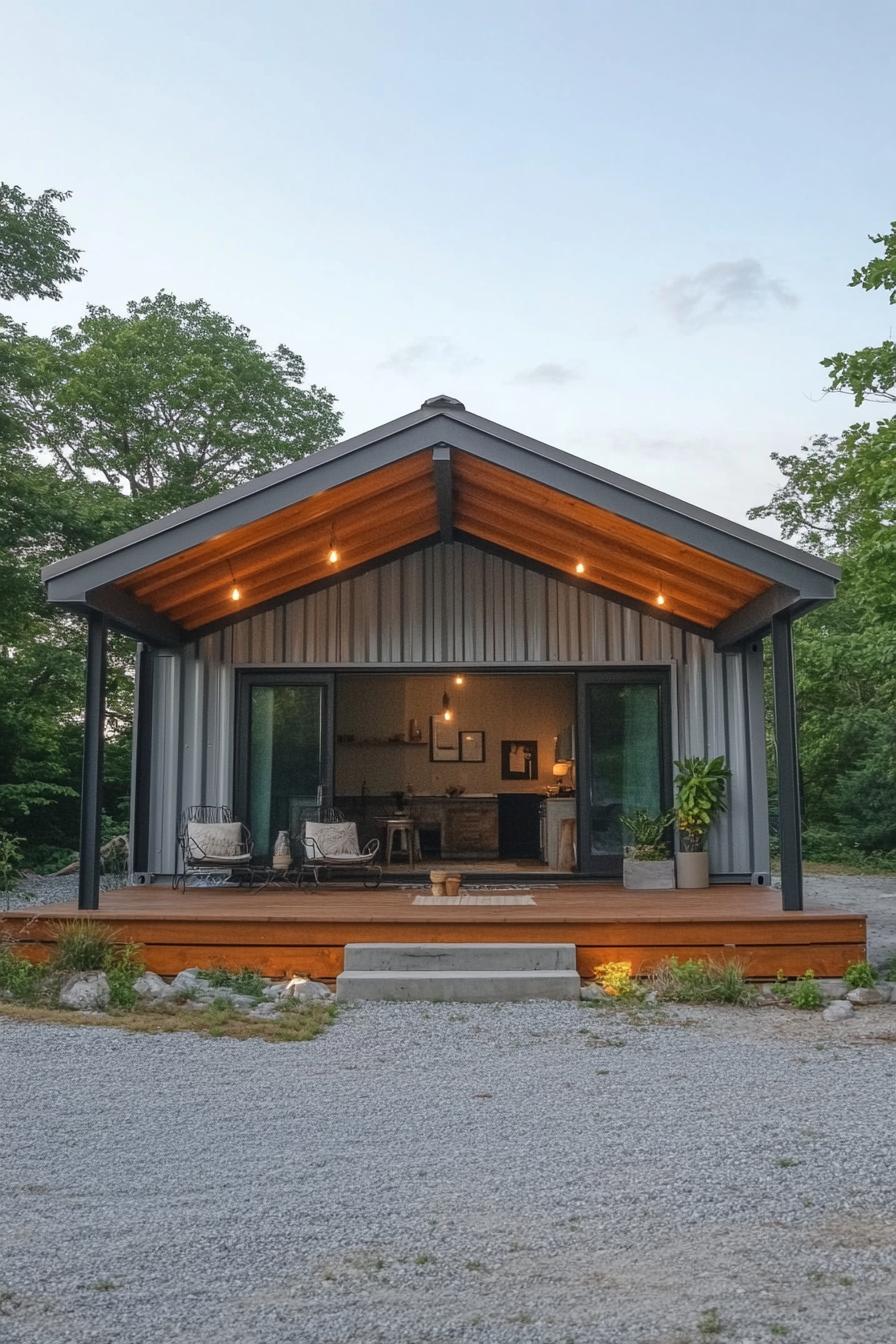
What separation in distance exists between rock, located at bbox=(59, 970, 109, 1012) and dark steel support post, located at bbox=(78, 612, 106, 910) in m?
0.77

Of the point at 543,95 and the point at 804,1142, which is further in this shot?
the point at 543,95

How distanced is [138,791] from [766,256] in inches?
350

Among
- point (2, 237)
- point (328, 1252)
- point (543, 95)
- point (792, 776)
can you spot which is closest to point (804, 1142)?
point (328, 1252)

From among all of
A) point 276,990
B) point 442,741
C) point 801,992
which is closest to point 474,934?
point 276,990

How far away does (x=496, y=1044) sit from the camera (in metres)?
5.32

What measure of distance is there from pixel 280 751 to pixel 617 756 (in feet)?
9.70

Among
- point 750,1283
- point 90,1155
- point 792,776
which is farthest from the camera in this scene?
point 792,776

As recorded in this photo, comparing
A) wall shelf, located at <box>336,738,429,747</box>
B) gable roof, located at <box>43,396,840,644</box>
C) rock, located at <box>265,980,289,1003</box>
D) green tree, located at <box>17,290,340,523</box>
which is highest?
green tree, located at <box>17,290,340,523</box>

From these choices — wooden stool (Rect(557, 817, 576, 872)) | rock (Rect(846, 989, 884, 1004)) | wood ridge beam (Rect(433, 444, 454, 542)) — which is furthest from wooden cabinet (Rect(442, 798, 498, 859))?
rock (Rect(846, 989, 884, 1004))

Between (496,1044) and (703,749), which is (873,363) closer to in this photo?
(703,749)

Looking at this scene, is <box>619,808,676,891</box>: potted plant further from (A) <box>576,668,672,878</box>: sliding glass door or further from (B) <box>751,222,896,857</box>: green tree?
(B) <box>751,222,896,857</box>: green tree

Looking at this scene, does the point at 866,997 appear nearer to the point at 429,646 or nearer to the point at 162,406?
the point at 429,646

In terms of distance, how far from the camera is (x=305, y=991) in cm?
639

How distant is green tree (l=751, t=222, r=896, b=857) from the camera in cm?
1037
